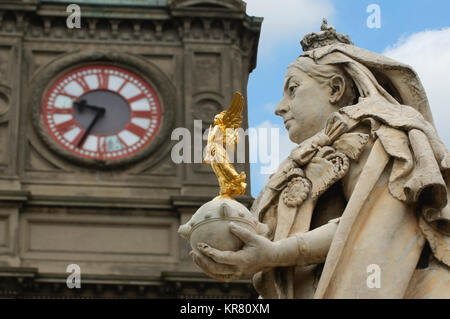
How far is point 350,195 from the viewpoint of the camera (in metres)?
4.91

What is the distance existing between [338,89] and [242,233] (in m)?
0.75

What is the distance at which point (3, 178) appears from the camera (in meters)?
Result: 26.1

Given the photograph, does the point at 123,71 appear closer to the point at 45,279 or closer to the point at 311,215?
the point at 45,279

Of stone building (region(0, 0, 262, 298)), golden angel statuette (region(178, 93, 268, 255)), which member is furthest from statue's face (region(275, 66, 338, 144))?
stone building (region(0, 0, 262, 298))

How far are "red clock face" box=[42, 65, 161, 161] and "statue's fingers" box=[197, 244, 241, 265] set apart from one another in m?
22.6

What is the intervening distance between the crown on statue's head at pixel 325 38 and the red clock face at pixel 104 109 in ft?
71.9

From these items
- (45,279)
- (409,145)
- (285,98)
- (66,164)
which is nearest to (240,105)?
(285,98)

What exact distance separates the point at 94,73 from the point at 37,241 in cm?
316

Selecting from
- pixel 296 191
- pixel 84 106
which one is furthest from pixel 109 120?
pixel 296 191

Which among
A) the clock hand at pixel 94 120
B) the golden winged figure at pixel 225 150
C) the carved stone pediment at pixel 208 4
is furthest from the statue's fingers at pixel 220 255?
the carved stone pediment at pixel 208 4

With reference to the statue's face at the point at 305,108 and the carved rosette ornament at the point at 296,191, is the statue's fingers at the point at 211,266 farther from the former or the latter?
the statue's face at the point at 305,108

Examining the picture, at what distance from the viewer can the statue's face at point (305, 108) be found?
514 cm

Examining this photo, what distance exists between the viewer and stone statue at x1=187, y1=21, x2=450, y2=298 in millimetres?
4664

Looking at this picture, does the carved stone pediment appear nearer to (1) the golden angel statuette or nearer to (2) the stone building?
(2) the stone building
